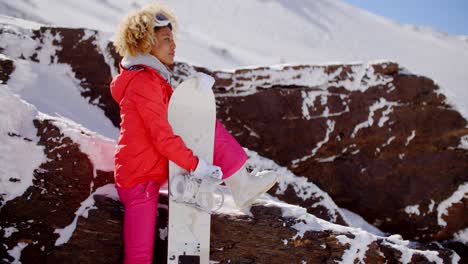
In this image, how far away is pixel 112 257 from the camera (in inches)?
106

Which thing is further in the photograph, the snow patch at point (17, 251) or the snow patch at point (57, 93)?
the snow patch at point (57, 93)

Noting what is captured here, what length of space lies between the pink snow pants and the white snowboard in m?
0.12

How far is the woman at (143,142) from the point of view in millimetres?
2424

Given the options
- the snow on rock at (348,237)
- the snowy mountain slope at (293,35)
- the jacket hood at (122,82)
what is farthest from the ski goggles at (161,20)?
the snowy mountain slope at (293,35)

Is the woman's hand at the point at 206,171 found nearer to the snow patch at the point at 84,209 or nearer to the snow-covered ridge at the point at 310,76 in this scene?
the snow patch at the point at 84,209

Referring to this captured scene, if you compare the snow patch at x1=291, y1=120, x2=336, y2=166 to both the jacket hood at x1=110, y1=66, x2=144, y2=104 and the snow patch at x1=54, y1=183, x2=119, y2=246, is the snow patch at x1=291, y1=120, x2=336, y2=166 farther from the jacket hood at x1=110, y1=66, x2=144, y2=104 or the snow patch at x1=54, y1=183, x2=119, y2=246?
the jacket hood at x1=110, y1=66, x2=144, y2=104

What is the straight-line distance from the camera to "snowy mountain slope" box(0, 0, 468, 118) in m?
19.2

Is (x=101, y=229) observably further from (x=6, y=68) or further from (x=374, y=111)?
(x=374, y=111)

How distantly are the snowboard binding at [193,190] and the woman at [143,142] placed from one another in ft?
0.16

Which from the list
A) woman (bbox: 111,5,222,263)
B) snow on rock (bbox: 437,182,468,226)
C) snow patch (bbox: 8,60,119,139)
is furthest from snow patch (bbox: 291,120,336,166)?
woman (bbox: 111,5,222,263)

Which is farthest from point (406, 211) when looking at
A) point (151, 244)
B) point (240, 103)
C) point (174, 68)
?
point (151, 244)

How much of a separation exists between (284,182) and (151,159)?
126 inches

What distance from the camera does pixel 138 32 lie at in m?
2.59

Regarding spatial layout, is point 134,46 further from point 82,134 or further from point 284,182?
point 284,182
